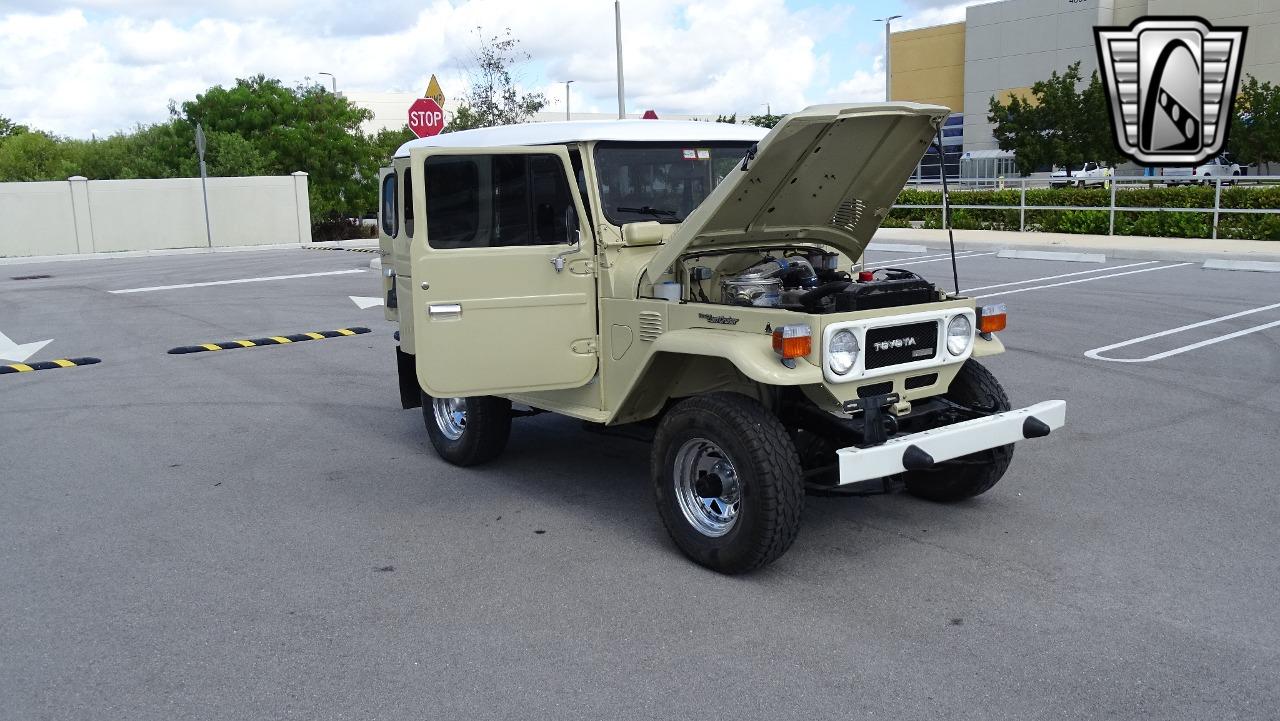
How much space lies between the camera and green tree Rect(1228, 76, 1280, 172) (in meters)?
39.2

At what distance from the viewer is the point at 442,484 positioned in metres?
6.54

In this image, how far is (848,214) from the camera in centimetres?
588

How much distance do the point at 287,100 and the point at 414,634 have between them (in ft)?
123

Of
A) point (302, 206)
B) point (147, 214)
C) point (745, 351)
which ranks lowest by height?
point (745, 351)

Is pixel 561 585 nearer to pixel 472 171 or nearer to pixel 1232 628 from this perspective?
pixel 472 171

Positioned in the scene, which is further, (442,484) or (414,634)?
(442,484)

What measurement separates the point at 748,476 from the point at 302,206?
29.8 meters

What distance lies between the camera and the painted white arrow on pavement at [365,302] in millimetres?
14977

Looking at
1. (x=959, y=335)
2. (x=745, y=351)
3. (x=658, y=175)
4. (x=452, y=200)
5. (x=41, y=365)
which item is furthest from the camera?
(x=41, y=365)

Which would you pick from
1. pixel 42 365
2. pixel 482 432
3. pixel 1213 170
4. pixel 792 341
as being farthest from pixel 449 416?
pixel 1213 170

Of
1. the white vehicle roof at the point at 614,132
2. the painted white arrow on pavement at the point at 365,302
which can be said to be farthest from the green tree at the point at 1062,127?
the white vehicle roof at the point at 614,132

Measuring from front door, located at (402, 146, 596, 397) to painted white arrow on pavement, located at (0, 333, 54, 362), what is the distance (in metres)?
7.70

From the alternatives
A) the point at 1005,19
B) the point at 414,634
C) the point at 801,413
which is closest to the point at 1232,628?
the point at 801,413

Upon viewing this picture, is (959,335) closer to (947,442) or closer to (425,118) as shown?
(947,442)
